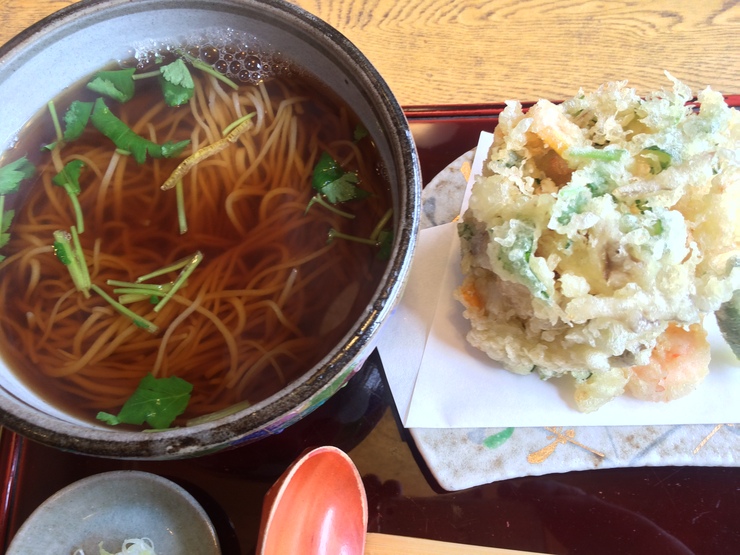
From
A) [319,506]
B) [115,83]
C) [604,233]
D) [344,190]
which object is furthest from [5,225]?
[604,233]

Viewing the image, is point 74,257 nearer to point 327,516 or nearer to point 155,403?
point 155,403

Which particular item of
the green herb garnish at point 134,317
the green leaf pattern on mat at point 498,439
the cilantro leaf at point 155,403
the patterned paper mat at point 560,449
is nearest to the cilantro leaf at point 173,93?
the green herb garnish at point 134,317

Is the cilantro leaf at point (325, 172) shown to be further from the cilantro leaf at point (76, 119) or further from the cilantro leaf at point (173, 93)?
the cilantro leaf at point (76, 119)

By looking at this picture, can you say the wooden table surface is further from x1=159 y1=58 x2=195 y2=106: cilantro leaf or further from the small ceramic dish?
the small ceramic dish

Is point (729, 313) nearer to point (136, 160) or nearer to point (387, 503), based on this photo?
point (387, 503)

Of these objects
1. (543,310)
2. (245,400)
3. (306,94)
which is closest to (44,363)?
(245,400)
